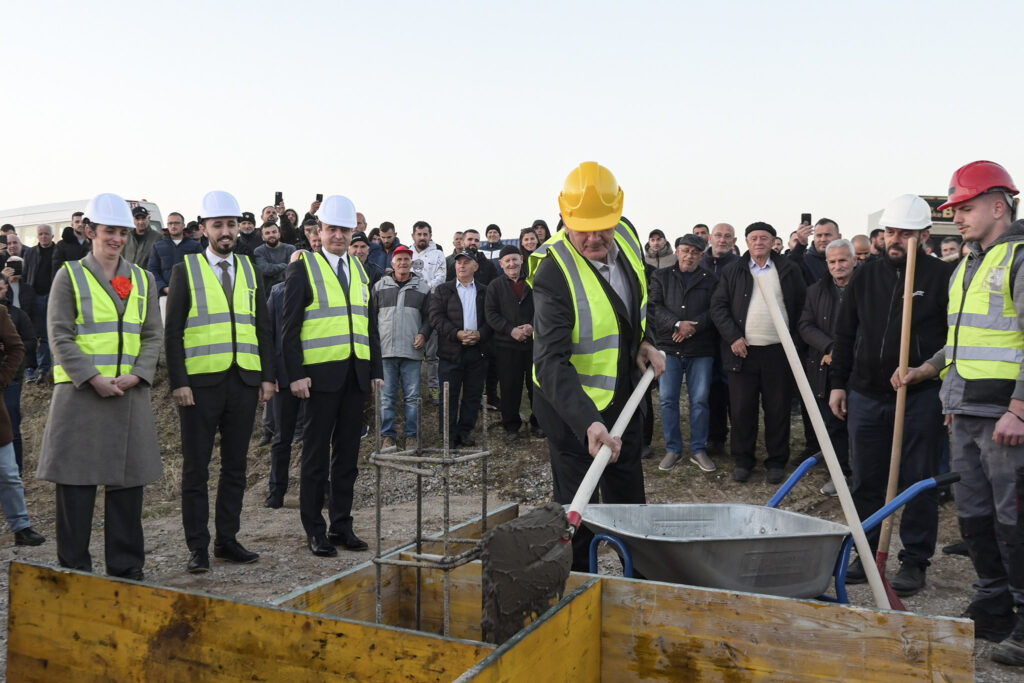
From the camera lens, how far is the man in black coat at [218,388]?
219 inches

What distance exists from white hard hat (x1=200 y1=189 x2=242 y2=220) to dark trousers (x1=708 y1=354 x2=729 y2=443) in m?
4.96

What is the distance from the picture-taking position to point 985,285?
420 centimetres

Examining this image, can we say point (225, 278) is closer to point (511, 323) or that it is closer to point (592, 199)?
point (592, 199)

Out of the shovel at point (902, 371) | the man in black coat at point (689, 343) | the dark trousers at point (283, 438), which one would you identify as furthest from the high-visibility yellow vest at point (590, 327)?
the man in black coat at point (689, 343)

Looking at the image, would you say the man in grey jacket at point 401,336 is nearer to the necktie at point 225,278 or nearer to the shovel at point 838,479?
the necktie at point 225,278

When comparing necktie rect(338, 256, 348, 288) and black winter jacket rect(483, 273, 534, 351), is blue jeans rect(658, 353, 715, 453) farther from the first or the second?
necktie rect(338, 256, 348, 288)

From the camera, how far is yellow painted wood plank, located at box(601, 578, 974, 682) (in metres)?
2.70

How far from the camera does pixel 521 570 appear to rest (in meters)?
2.81

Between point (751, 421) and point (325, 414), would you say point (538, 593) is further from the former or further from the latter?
point (751, 421)

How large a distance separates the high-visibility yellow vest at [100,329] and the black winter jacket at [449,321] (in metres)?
4.63

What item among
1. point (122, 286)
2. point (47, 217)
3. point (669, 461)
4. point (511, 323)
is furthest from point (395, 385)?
point (47, 217)

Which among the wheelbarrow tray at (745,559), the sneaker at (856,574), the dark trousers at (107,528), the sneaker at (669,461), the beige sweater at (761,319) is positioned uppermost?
the beige sweater at (761,319)

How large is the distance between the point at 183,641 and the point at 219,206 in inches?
138

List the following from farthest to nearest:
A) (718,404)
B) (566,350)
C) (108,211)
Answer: (718,404) < (108,211) < (566,350)
